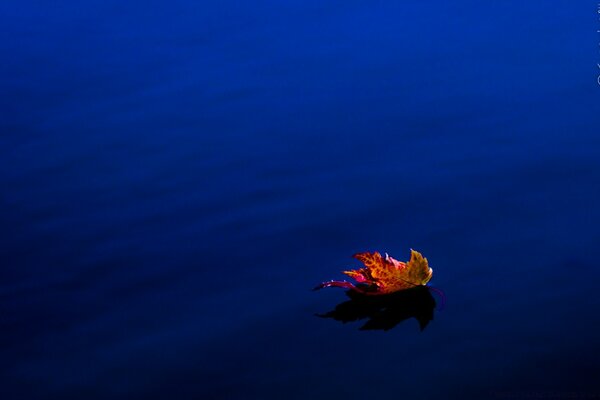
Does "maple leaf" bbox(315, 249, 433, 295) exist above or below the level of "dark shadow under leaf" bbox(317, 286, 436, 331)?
above

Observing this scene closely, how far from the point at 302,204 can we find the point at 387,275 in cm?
54

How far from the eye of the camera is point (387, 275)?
158 cm

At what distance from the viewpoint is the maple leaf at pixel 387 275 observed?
1.56 metres

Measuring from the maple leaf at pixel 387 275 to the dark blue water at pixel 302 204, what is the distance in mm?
45

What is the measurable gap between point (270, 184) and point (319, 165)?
0.18 meters

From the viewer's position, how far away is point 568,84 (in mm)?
2764

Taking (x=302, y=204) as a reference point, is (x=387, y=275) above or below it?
below

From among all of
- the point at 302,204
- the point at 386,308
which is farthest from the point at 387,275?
the point at 302,204

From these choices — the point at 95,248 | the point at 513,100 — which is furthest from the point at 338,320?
the point at 513,100

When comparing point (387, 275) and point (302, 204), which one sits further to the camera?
point (302, 204)

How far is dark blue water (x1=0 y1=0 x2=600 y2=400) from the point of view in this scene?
4.69ft

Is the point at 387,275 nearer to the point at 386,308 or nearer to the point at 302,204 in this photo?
the point at 386,308

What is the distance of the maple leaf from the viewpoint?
5.13 feet

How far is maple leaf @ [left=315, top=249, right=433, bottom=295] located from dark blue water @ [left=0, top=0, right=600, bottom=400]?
0.05m
